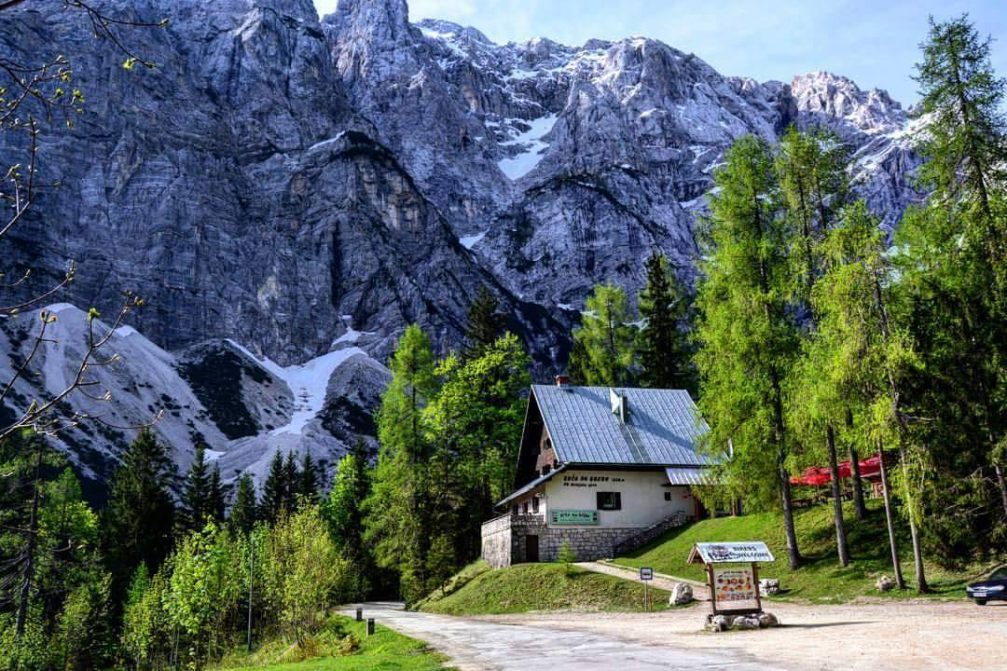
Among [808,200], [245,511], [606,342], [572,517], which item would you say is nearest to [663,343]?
[606,342]

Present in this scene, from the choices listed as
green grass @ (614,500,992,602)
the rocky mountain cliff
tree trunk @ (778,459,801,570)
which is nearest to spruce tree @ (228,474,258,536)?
the rocky mountain cliff

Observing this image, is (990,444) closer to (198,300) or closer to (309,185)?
(198,300)

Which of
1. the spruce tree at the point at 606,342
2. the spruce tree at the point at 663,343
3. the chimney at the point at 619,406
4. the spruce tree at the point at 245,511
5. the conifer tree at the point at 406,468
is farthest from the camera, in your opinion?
the spruce tree at the point at 245,511

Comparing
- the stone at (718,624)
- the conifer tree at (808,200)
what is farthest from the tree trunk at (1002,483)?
the stone at (718,624)

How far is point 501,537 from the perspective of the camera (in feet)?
134

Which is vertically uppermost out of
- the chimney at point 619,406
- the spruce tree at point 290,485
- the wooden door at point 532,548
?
the chimney at point 619,406

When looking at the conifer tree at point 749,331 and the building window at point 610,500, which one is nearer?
the conifer tree at point 749,331

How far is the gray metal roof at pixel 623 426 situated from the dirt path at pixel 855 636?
1659 centimetres

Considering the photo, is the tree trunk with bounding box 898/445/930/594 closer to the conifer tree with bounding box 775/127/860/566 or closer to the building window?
the conifer tree with bounding box 775/127/860/566

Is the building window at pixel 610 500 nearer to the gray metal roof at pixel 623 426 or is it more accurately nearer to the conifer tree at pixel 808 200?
the gray metal roof at pixel 623 426

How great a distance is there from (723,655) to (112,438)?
389 ft

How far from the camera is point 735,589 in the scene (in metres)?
20.5

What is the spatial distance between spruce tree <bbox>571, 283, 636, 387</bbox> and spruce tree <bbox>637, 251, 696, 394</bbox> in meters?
1.70

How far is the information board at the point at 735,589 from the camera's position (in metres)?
20.2
